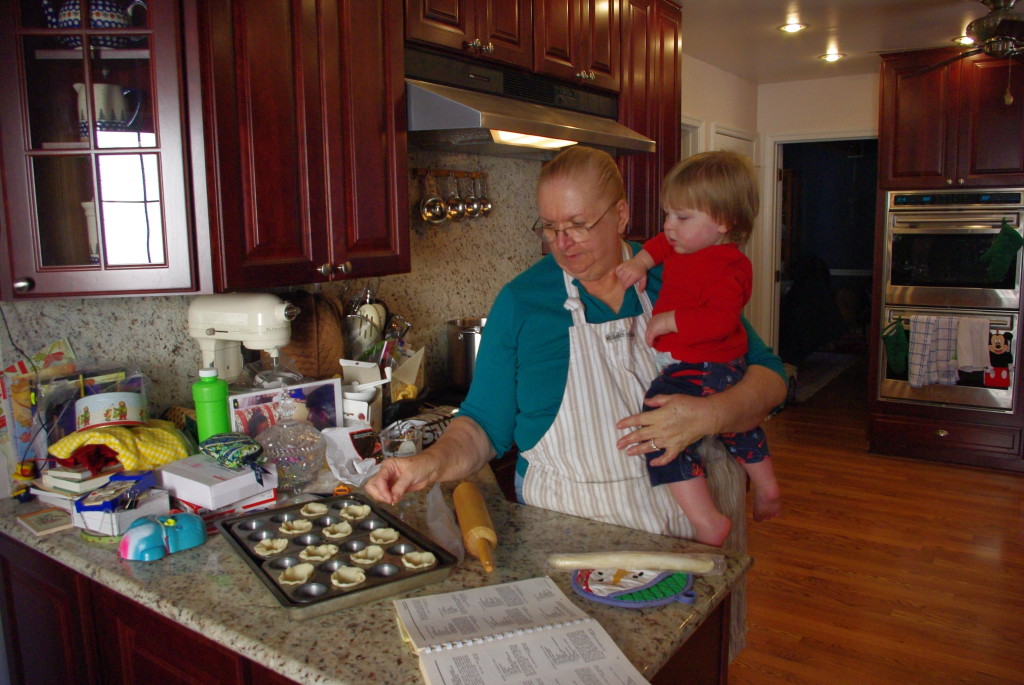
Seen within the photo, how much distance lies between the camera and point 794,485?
4.22 meters

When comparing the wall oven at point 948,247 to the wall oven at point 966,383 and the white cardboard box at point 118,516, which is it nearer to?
the wall oven at point 966,383

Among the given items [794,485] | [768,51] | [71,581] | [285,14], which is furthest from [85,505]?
[768,51]

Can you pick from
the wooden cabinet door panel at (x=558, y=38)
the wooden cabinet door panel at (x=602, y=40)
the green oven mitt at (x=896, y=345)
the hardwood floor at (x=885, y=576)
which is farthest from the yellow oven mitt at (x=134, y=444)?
the green oven mitt at (x=896, y=345)

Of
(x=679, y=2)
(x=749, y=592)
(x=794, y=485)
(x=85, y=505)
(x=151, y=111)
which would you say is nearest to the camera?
(x=85, y=505)

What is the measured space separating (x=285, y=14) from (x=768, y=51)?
11.8ft

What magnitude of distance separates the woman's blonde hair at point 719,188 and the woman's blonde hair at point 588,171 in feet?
0.53

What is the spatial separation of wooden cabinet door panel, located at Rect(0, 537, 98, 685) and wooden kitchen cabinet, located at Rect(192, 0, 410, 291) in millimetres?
642

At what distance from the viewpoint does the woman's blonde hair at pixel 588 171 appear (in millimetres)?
1497

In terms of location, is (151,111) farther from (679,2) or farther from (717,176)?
(679,2)

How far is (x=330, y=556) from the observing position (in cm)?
123

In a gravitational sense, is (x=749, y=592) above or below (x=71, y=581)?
below

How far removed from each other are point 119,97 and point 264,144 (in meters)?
0.29

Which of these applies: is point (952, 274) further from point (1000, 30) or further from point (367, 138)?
point (367, 138)

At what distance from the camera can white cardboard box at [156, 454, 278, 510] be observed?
57.2 inches
